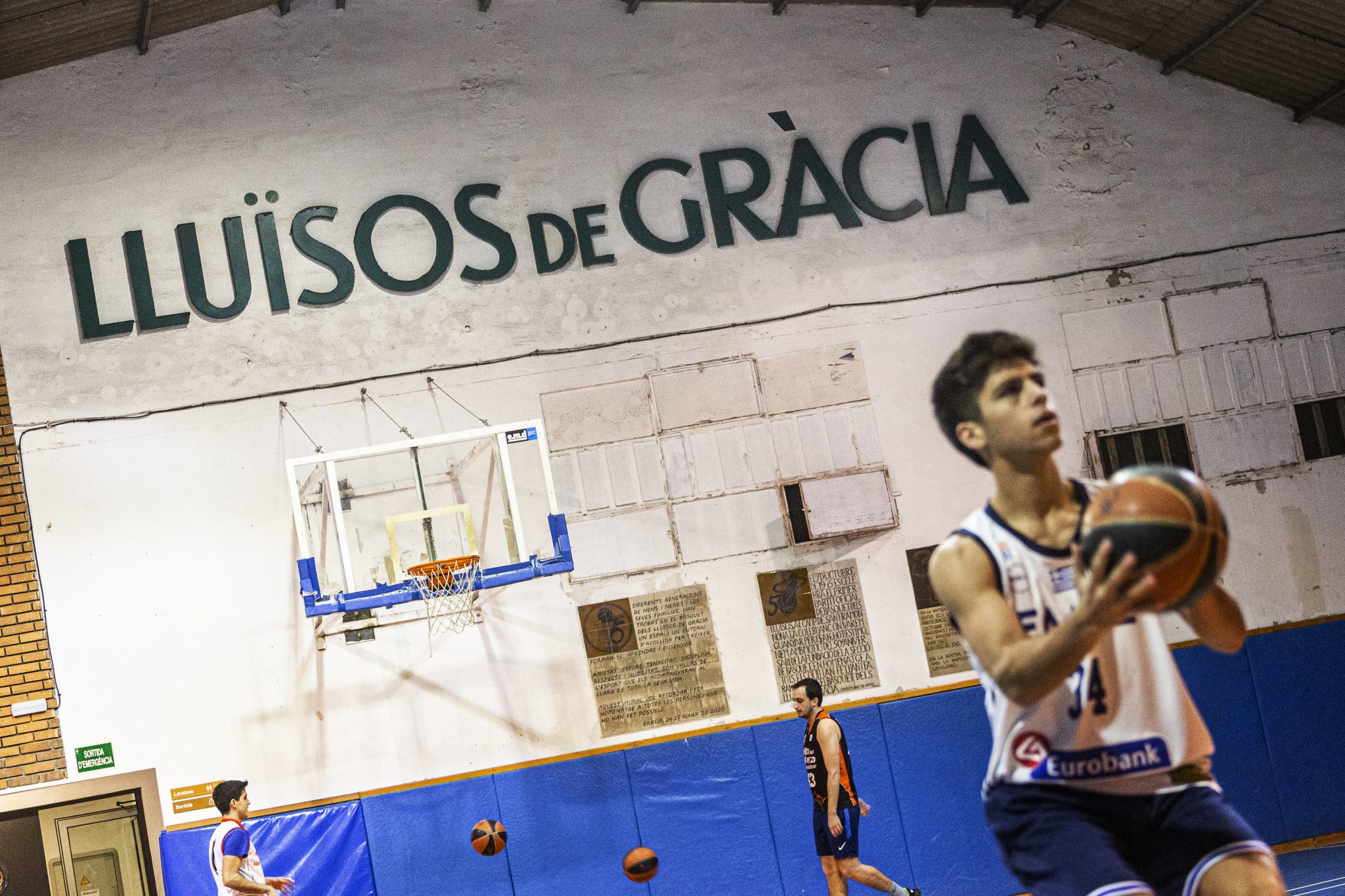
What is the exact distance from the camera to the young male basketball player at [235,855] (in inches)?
312

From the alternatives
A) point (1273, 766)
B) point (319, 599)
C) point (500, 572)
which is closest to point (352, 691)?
point (319, 599)

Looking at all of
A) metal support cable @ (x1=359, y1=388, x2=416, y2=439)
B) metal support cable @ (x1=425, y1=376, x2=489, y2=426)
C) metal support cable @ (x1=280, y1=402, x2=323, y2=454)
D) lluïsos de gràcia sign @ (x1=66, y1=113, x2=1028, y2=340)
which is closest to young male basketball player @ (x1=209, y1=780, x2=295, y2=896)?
metal support cable @ (x1=280, y1=402, x2=323, y2=454)

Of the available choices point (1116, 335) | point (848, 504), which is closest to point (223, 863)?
point (848, 504)

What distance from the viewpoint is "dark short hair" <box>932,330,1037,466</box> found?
10.1ft

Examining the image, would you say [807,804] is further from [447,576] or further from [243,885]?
[243,885]

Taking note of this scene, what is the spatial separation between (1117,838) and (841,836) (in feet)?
18.7

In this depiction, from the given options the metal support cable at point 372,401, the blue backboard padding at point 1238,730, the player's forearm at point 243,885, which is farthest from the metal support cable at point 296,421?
the blue backboard padding at point 1238,730

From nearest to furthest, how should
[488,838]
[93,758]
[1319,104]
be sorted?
[488,838] < [93,758] < [1319,104]

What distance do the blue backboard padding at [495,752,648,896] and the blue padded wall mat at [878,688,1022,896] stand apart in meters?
2.31

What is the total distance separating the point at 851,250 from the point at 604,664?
4.36 meters

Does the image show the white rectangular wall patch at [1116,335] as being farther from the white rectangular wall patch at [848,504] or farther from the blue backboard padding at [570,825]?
the blue backboard padding at [570,825]

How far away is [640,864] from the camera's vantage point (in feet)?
30.5

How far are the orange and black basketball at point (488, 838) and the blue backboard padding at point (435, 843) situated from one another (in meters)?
0.44

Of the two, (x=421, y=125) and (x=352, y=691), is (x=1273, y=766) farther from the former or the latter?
(x=421, y=125)
